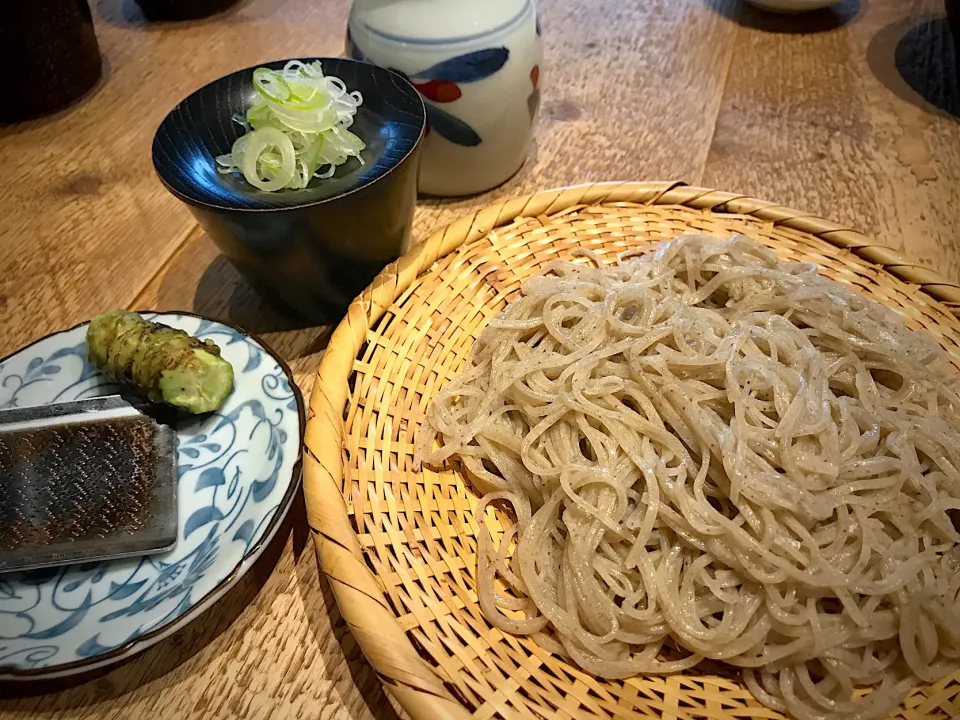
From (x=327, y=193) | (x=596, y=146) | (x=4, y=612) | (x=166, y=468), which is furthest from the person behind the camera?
(x=596, y=146)

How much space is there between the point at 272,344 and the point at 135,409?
32 centimetres

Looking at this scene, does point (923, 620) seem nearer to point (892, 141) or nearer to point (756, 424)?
point (756, 424)

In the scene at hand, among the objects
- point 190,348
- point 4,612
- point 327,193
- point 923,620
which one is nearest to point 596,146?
point 327,193

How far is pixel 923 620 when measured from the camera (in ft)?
2.97

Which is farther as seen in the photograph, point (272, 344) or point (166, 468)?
point (272, 344)

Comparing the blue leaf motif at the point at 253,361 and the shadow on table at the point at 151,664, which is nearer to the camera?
the shadow on table at the point at 151,664

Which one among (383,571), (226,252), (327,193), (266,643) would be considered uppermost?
(327,193)

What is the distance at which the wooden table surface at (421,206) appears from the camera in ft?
3.04

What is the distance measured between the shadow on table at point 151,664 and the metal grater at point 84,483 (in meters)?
0.12

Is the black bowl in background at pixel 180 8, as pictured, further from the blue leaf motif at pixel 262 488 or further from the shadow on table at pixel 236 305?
the blue leaf motif at pixel 262 488

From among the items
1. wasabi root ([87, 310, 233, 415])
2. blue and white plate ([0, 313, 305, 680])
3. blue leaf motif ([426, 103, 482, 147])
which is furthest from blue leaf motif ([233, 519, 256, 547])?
blue leaf motif ([426, 103, 482, 147])

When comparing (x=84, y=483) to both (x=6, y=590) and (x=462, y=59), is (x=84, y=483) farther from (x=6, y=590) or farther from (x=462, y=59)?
(x=462, y=59)

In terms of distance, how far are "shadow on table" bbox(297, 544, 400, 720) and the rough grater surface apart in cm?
23

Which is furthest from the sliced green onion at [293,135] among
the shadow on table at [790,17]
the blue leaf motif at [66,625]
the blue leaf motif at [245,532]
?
the shadow on table at [790,17]
